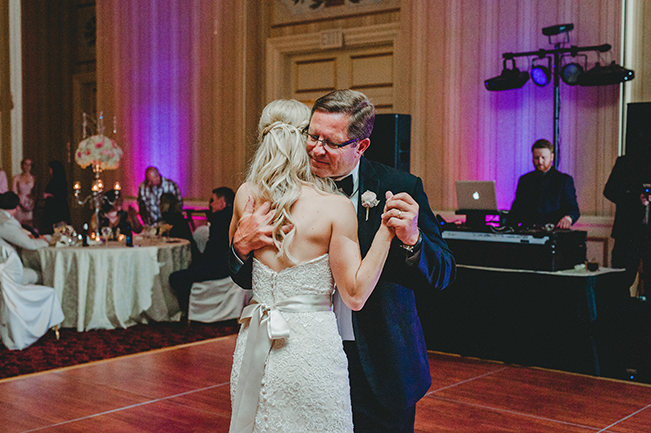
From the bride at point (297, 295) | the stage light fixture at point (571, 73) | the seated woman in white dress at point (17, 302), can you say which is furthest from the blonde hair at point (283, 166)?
the stage light fixture at point (571, 73)

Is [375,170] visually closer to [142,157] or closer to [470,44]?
[470,44]

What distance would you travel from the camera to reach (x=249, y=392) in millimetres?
1836

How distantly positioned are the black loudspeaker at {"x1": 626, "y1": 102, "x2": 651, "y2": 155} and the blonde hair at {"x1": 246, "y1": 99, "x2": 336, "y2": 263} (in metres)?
4.49

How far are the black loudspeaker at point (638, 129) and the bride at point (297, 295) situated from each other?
4474 millimetres

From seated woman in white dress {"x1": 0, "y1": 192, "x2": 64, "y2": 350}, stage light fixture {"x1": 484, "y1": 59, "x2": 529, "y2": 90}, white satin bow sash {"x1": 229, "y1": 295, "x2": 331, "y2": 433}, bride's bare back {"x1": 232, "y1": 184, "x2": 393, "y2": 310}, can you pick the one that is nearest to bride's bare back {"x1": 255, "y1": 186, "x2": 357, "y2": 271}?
bride's bare back {"x1": 232, "y1": 184, "x2": 393, "y2": 310}

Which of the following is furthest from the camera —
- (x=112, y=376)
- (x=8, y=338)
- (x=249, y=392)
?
(x=8, y=338)

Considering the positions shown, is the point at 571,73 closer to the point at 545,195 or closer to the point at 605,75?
the point at 605,75

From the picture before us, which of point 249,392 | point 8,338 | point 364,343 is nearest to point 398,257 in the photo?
point 364,343

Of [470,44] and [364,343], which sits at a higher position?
[470,44]

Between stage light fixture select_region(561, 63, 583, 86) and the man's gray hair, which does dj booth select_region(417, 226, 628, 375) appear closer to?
stage light fixture select_region(561, 63, 583, 86)

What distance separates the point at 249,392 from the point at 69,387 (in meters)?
2.97

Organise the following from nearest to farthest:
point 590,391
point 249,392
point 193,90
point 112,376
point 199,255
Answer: point 249,392, point 590,391, point 112,376, point 199,255, point 193,90

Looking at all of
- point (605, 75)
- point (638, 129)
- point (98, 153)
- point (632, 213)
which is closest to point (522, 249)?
point (632, 213)

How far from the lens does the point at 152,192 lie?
8789 mm
